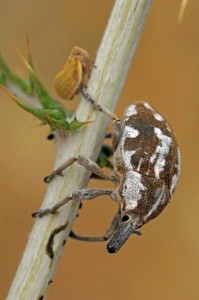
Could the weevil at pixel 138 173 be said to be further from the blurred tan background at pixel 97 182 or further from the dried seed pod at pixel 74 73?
the blurred tan background at pixel 97 182

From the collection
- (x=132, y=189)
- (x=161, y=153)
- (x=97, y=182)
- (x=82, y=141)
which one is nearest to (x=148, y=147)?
(x=161, y=153)

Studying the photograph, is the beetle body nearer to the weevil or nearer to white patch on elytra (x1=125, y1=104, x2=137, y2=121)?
the weevil

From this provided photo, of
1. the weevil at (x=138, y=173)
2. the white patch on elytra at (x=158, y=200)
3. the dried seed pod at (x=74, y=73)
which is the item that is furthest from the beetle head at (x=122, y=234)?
the dried seed pod at (x=74, y=73)

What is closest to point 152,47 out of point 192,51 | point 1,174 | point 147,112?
point 192,51

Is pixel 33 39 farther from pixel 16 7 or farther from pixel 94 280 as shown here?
pixel 94 280

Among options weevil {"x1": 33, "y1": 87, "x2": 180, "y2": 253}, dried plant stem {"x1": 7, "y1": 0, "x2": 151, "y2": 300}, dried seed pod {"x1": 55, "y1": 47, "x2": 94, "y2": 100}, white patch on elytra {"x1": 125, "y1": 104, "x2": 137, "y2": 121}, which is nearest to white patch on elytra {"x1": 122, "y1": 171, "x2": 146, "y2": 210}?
weevil {"x1": 33, "y1": 87, "x2": 180, "y2": 253}

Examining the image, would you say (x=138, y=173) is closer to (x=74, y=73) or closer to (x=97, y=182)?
(x=74, y=73)
